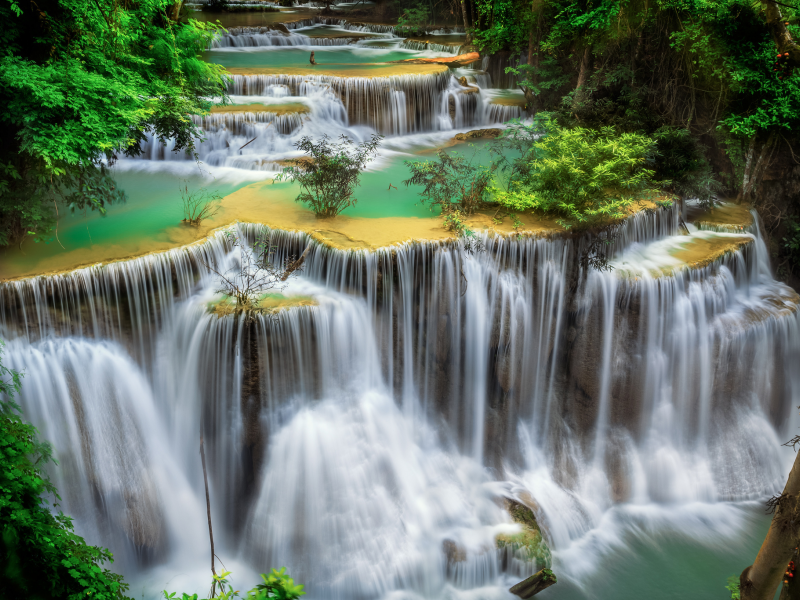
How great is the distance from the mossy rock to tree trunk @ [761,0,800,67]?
8833 millimetres

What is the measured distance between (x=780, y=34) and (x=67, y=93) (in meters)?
10.9

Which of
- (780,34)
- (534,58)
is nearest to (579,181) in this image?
(780,34)

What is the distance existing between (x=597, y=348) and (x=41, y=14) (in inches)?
330

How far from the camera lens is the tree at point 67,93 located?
659 cm

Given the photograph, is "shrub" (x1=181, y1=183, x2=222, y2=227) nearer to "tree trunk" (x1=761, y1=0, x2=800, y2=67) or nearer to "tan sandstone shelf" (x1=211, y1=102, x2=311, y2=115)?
"tan sandstone shelf" (x1=211, y1=102, x2=311, y2=115)

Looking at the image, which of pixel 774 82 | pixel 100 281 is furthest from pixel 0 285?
pixel 774 82

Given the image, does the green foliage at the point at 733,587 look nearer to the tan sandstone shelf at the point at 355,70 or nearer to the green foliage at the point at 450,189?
the green foliage at the point at 450,189

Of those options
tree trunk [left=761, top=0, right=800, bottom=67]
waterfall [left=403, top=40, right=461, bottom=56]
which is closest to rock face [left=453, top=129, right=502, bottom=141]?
tree trunk [left=761, top=0, right=800, bottom=67]

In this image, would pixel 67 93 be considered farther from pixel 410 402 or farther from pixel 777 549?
pixel 777 549

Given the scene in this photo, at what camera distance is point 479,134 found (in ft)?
47.2

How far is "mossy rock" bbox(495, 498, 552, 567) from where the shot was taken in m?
7.62

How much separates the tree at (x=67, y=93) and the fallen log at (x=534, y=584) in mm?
7230

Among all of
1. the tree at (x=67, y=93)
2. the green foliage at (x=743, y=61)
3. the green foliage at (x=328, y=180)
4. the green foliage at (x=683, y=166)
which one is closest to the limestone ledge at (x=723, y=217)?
the green foliage at (x=683, y=166)

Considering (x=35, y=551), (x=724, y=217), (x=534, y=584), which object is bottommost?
(x=534, y=584)
